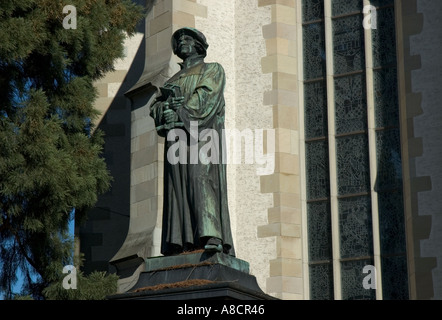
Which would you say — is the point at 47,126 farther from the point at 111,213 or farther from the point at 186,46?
the point at 186,46

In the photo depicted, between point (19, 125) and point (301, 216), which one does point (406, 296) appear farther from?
point (19, 125)

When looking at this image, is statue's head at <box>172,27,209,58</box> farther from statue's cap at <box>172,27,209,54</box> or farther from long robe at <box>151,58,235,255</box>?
long robe at <box>151,58,235,255</box>

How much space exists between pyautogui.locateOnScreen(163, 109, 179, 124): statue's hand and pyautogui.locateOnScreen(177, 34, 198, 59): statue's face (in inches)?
24.7

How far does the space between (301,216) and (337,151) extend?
0.98m

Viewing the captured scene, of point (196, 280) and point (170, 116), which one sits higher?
point (170, 116)

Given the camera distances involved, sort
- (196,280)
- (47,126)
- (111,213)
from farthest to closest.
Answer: (111,213) < (47,126) < (196,280)

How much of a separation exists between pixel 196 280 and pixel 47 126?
5.13 metres

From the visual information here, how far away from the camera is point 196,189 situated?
6996 millimetres

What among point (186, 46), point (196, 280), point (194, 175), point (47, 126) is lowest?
point (196, 280)

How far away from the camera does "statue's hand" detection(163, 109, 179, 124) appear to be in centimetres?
707

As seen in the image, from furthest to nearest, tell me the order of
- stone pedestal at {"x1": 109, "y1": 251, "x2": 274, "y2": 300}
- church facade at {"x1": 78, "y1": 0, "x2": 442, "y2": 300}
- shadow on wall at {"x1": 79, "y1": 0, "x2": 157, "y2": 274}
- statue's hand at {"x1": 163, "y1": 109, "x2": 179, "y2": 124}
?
shadow on wall at {"x1": 79, "y1": 0, "x2": 157, "y2": 274}, church facade at {"x1": 78, "y1": 0, "x2": 442, "y2": 300}, statue's hand at {"x1": 163, "y1": 109, "x2": 179, "y2": 124}, stone pedestal at {"x1": 109, "y1": 251, "x2": 274, "y2": 300}

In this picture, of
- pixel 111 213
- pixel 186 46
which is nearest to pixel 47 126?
pixel 111 213

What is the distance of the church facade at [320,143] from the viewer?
12.0 metres

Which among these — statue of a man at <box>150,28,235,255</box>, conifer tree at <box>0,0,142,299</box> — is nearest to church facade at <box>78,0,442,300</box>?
conifer tree at <box>0,0,142,299</box>
